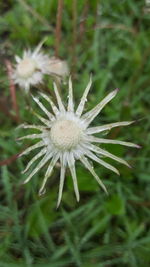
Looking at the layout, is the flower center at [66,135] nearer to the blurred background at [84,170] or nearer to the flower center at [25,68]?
the blurred background at [84,170]

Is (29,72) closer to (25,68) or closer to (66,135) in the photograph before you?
(25,68)

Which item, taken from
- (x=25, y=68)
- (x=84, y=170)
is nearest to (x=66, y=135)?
(x=84, y=170)

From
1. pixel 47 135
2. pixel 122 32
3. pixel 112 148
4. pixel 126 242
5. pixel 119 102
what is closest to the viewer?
pixel 47 135

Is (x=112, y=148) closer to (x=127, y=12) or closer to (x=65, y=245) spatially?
(x=65, y=245)

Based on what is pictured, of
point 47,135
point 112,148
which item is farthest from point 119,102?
point 47,135

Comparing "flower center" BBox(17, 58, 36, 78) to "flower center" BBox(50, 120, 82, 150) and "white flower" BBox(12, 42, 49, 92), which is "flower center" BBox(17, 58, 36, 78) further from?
"flower center" BBox(50, 120, 82, 150)

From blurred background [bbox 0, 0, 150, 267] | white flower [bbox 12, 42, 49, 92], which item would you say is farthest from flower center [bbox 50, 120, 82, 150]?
white flower [bbox 12, 42, 49, 92]

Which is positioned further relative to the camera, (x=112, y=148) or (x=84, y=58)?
(x=84, y=58)
